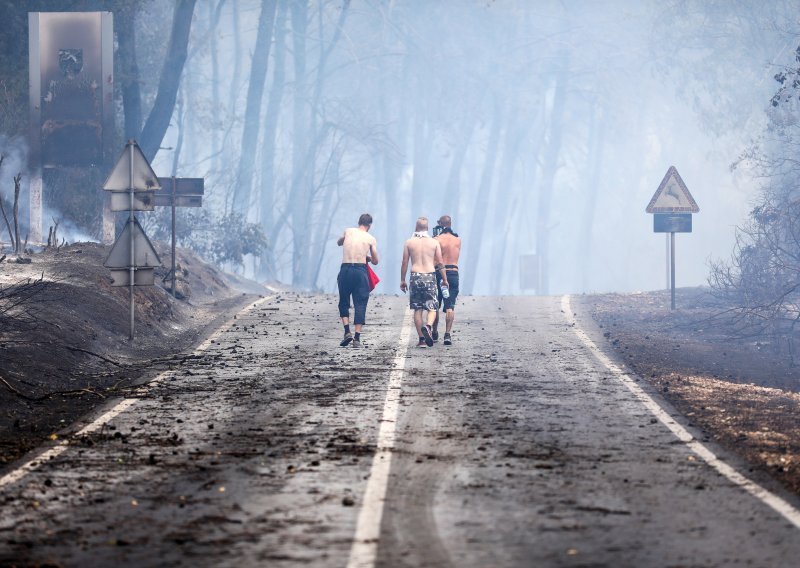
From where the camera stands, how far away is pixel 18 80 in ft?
101

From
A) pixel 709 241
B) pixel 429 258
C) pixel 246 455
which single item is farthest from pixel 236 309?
pixel 709 241

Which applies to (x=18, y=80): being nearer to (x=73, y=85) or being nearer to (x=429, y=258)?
(x=73, y=85)

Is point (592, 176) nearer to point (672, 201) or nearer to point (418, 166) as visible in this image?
point (418, 166)

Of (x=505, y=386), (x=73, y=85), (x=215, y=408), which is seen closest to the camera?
(x=215, y=408)

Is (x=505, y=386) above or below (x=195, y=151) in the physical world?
below

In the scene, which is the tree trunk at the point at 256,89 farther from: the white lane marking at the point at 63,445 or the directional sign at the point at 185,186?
the white lane marking at the point at 63,445

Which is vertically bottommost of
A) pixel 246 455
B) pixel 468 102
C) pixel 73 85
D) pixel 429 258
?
pixel 246 455

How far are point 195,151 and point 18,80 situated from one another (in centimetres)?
3530

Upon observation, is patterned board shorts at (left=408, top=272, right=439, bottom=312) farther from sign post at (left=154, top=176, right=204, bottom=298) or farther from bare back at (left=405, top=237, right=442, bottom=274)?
sign post at (left=154, top=176, right=204, bottom=298)

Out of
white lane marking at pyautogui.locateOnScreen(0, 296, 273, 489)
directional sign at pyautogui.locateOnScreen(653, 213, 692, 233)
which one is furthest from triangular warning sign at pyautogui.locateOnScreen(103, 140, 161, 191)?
directional sign at pyautogui.locateOnScreen(653, 213, 692, 233)

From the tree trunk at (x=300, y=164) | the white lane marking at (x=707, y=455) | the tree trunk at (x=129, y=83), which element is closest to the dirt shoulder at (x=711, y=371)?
the white lane marking at (x=707, y=455)

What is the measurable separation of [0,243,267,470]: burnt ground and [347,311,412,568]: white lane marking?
2833mm

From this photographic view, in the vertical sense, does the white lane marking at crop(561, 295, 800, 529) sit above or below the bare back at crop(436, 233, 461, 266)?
below

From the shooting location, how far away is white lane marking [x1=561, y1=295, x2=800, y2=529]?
7879mm
